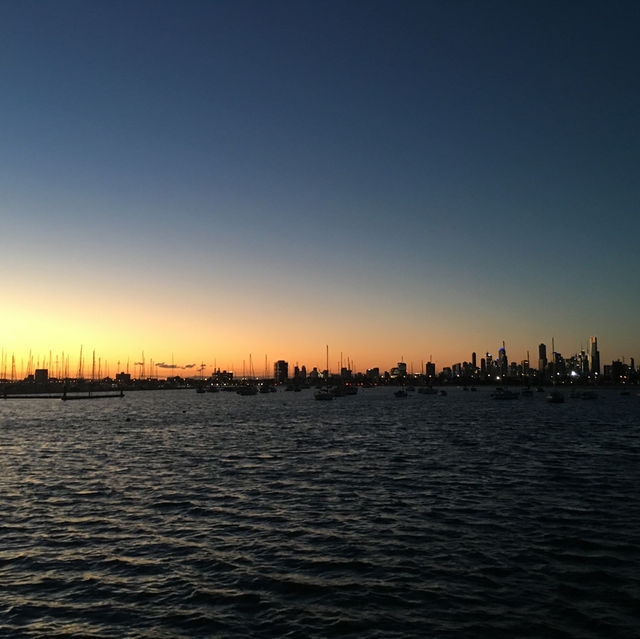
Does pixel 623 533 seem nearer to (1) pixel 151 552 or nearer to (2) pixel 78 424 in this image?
(1) pixel 151 552

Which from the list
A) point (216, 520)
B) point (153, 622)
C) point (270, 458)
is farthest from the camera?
point (270, 458)

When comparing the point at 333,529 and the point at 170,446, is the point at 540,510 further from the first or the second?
the point at 170,446

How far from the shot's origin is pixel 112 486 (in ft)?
129

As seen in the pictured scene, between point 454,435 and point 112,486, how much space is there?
4986 centimetres

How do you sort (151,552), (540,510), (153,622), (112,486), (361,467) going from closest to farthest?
(153,622) → (151,552) → (540,510) → (112,486) → (361,467)

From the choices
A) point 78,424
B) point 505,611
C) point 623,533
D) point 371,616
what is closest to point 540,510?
point 623,533

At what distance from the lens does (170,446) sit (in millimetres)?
65875

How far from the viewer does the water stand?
674 inches

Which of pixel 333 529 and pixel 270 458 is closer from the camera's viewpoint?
pixel 333 529

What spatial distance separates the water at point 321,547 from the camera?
17125 millimetres

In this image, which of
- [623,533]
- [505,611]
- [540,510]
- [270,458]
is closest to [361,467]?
[270,458]

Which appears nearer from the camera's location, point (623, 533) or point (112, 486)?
point (623, 533)

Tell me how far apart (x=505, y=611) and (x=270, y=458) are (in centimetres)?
3794

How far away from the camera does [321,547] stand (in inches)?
966
